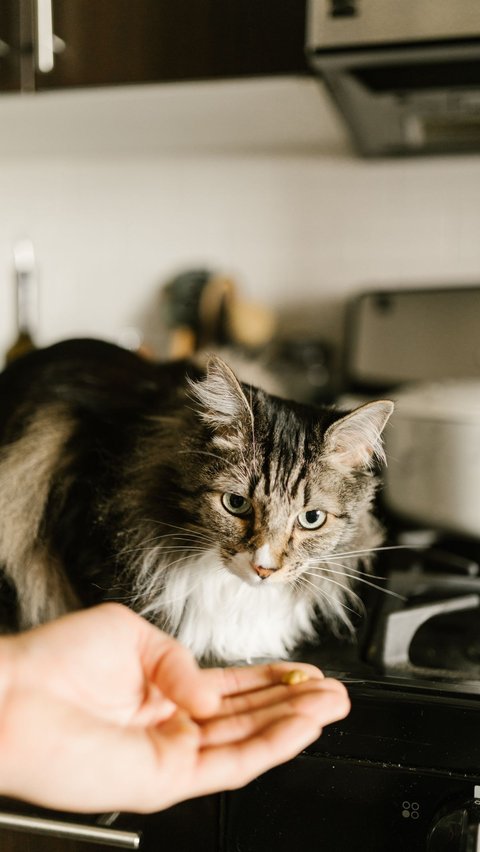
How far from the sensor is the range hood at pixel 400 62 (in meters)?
1.04

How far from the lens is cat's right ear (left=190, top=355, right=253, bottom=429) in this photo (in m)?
0.85

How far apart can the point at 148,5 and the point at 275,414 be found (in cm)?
87

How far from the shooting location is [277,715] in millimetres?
687

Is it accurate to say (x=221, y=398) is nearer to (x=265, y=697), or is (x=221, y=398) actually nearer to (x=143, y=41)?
(x=265, y=697)

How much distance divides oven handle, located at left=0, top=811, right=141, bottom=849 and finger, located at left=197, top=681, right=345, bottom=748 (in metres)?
0.17

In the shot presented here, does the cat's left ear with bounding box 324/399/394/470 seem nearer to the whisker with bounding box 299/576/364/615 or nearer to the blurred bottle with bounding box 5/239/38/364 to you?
the whisker with bounding box 299/576/364/615

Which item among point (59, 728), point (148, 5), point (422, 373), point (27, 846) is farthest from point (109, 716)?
point (148, 5)

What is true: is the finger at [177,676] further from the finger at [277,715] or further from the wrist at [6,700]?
the wrist at [6,700]

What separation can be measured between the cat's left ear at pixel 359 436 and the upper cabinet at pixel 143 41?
0.72 meters

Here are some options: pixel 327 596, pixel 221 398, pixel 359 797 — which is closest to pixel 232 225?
pixel 221 398

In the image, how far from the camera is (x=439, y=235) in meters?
1.68

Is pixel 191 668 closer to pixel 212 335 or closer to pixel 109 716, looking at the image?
pixel 109 716

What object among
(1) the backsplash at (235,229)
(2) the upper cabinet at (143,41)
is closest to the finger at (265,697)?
(2) the upper cabinet at (143,41)

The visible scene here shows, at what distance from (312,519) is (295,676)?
8.5 inches
